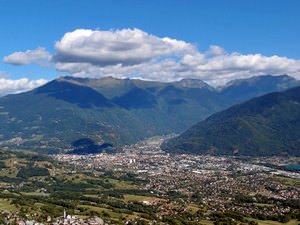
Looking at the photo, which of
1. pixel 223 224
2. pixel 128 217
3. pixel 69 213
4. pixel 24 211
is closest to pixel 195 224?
pixel 223 224

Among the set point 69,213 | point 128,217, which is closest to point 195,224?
point 128,217

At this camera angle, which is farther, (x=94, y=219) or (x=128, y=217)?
(x=128, y=217)

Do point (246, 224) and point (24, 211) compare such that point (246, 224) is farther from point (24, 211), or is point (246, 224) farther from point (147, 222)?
point (24, 211)

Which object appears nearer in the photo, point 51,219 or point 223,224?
point 51,219

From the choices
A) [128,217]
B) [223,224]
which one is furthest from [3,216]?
[223,224]

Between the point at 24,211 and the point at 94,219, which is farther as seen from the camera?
the point at 24,211

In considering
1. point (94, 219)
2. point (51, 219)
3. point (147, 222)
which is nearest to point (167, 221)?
point (147, 222)

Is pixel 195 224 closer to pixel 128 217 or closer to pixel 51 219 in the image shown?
pixel 128 217

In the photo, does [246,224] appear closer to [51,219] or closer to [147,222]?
[147,222]
